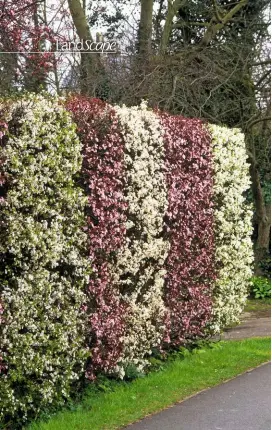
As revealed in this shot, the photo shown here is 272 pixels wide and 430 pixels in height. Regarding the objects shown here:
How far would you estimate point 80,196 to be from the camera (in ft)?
25.1

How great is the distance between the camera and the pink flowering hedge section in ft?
22.7

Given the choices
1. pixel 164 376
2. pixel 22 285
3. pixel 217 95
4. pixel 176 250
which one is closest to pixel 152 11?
pixel 217 95

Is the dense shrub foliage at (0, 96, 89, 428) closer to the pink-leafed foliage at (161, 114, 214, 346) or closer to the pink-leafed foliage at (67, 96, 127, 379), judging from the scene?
the pink-leafed foliage at (67, 96, 127, 379)

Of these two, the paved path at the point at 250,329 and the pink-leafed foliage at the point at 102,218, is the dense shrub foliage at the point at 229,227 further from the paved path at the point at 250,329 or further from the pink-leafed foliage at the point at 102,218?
the pink-leafed foliage at the point at 102,218

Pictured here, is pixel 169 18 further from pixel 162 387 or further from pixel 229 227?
pixel 162 387

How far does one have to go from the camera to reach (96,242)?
787cm

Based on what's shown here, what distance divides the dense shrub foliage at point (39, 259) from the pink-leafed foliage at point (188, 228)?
85.2 inches

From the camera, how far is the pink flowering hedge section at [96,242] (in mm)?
6910

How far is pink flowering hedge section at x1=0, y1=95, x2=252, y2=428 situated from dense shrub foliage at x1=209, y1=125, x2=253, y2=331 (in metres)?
0.14

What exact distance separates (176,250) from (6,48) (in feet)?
15.5

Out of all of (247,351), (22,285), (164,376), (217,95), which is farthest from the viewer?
(217,95)

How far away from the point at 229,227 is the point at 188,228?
155 cm

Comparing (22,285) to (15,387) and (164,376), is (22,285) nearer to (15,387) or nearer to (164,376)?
(15,387)

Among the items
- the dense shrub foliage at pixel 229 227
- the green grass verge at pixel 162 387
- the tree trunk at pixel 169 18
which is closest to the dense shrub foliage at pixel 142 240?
the green grass verge at pixel 162 387
